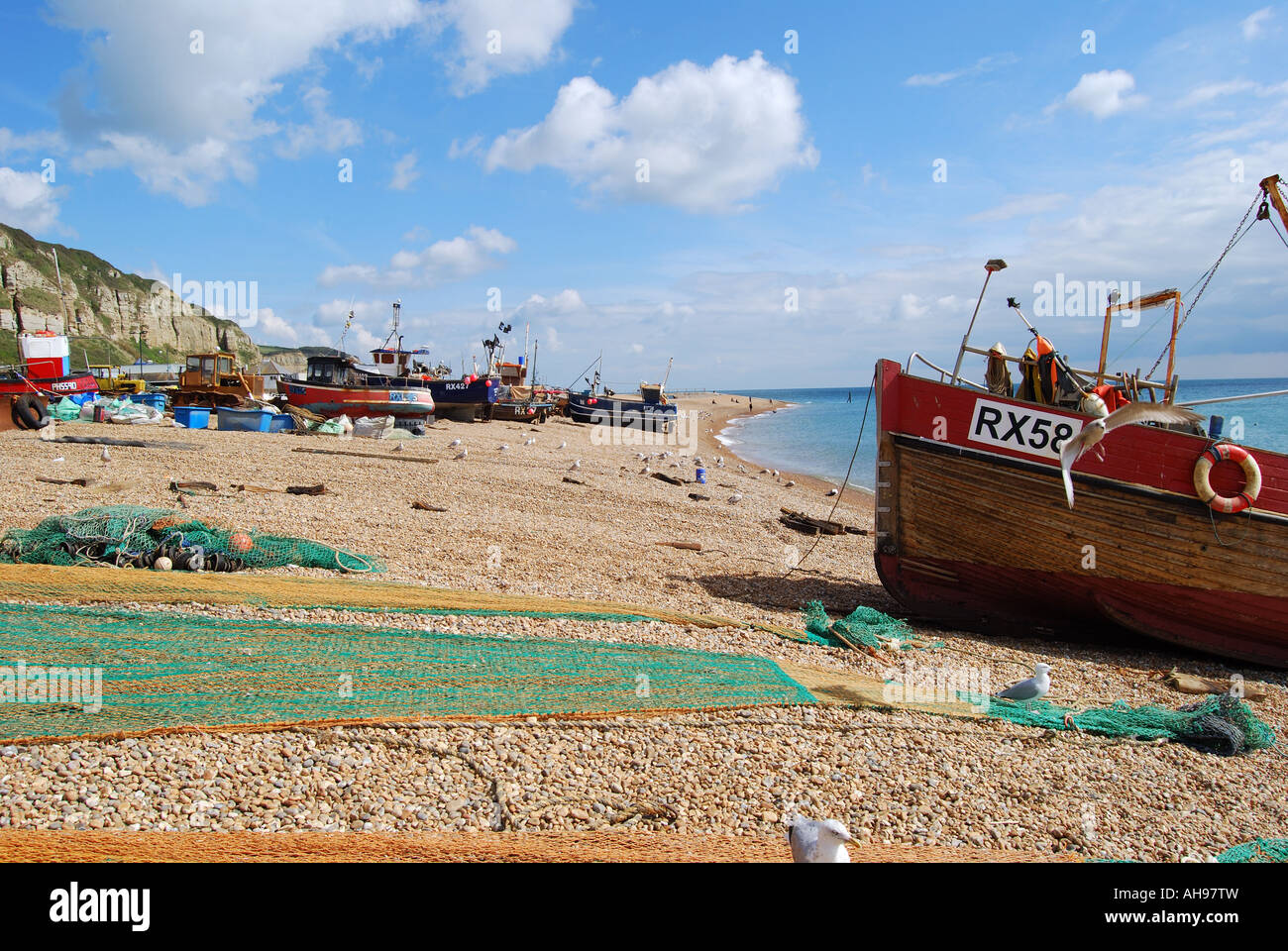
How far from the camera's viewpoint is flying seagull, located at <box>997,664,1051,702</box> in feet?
18.2

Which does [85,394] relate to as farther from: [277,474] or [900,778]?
[900,778]

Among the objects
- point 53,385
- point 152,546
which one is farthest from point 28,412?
point 152,546

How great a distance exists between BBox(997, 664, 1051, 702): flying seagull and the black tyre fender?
64.2 feet

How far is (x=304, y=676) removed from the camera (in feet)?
15.1

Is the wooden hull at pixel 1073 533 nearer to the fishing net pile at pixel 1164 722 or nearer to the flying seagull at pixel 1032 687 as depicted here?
the fishing net pile at pixel 1164 722

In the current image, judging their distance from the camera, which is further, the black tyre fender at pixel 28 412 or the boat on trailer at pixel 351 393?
the boat on trailer at pixel 351 393

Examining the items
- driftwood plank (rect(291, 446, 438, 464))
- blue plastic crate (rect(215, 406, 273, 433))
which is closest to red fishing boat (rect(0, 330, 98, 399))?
blue plastic crate (rect(215, 406, 273, 433))

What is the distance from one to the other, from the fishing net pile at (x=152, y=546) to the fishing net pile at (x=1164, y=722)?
605 centimetres

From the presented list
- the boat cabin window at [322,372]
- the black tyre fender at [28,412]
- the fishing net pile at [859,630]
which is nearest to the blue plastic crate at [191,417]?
the black tyre fender at [28,412]

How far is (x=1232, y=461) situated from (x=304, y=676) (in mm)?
8259

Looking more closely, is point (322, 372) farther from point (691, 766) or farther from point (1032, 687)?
point (1032, 687)

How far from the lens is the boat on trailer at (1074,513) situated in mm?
7297

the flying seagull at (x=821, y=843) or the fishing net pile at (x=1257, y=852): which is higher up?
the flying seagull at (x=821, y=843)

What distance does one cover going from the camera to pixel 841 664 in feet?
20.9
